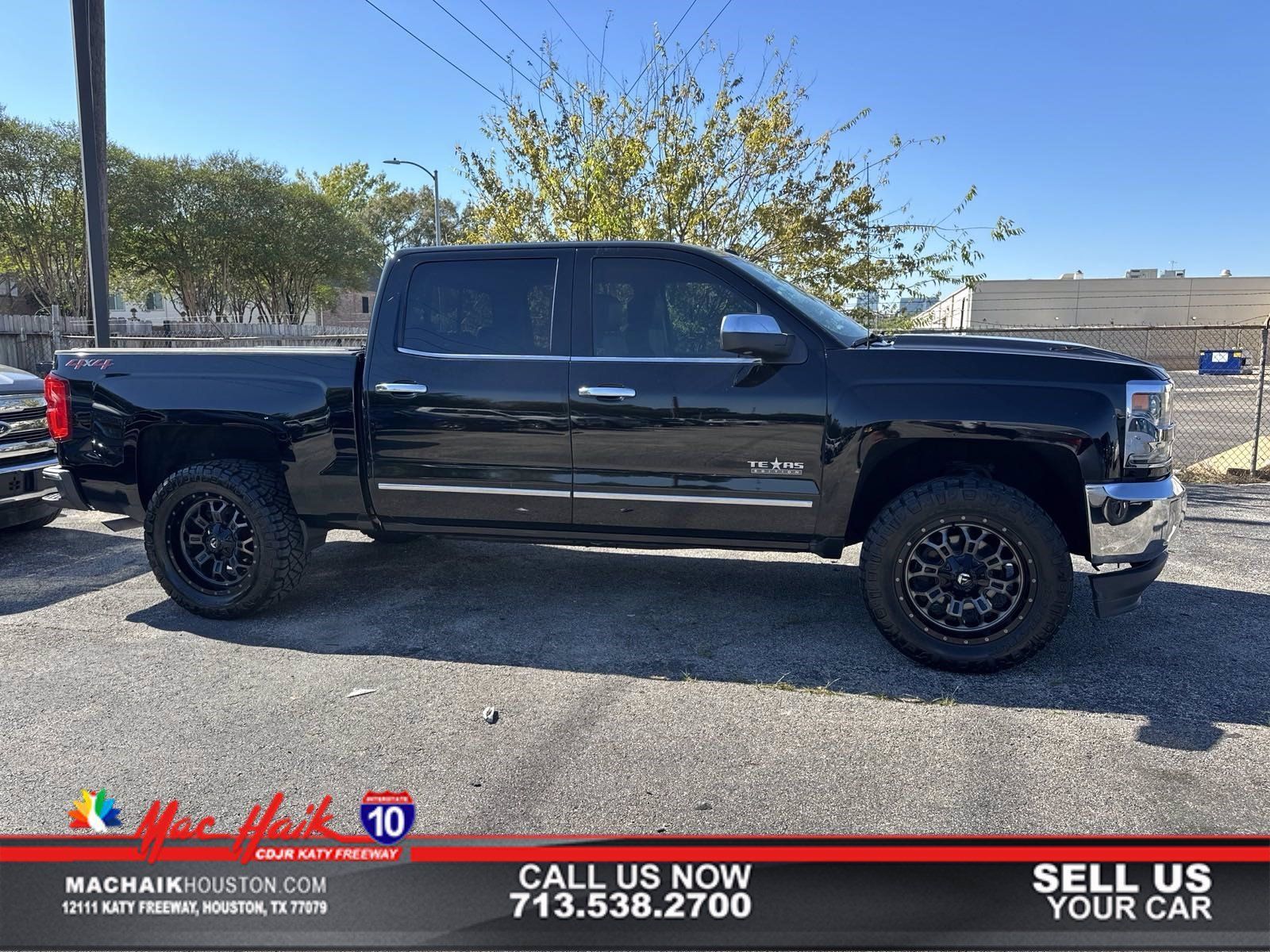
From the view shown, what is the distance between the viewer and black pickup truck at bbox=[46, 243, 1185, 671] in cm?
395

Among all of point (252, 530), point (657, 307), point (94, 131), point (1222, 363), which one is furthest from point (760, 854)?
point (94, 131)

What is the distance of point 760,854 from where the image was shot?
8.85ft

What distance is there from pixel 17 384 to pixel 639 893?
250 inches

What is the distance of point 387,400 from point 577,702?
1.90 meters

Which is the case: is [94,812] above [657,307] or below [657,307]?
below

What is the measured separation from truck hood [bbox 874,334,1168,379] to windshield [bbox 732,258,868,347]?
0.23 metres

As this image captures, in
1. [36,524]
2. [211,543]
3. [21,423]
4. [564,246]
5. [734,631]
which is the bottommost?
[734,631]

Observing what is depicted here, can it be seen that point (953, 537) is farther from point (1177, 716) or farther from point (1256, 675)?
point (1256, 675)

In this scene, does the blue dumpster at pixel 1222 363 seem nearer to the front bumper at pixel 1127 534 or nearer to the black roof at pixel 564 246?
the front bumper at pixel 1127 534

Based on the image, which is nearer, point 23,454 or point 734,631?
point 734,631

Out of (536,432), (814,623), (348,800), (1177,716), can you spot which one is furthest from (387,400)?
(1177,716)

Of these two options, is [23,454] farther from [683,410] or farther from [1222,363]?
[1222,363]

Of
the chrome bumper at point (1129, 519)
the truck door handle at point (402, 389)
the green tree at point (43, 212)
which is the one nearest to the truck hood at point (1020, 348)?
the chrome bumper at point (1129, 519)

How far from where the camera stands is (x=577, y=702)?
3.81 metres
